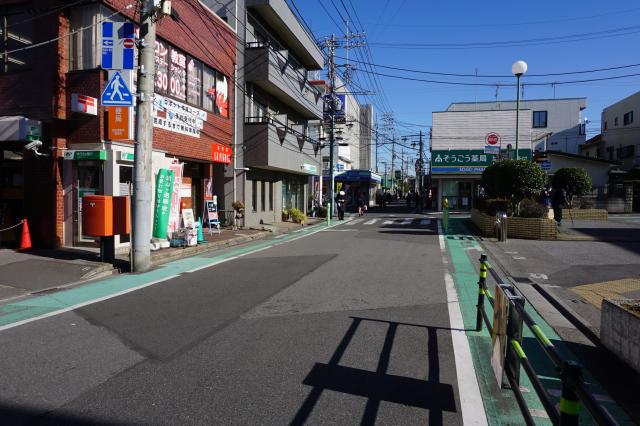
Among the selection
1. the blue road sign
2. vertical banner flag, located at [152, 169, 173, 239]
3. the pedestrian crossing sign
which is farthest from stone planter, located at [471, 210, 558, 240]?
the blue road sign

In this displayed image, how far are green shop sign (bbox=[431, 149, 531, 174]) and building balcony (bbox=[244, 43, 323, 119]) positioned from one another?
37.3 feet

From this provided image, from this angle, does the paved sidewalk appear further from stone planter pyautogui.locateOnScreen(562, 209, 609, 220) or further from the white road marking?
stone planter pyautogui.locateOnScreen(562, 209, 609, 220)

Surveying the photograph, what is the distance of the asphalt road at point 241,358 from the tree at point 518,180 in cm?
980

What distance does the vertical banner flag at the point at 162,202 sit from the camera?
13453mm

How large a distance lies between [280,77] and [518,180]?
12344 mm

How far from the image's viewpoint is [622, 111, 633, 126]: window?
44.5 m

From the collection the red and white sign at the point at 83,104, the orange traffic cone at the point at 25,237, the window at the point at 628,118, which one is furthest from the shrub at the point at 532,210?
the window at the point at 628,118

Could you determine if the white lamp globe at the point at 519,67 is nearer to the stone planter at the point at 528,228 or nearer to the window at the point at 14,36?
the stone planter at the point at 528,228

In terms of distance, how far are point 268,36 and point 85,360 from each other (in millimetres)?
22299

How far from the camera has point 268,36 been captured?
2461 cm

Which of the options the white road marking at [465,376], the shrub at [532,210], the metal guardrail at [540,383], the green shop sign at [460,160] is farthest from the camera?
the green shop sign at [460,160]

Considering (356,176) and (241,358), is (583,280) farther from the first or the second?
(356,176)

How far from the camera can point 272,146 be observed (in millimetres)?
22266

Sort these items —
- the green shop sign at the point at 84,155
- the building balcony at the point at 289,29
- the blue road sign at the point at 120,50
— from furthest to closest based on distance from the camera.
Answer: the building balcony at the point at 289,29, the green shop sign at the point at 84,155, the blue road sign at the point at 120,50
